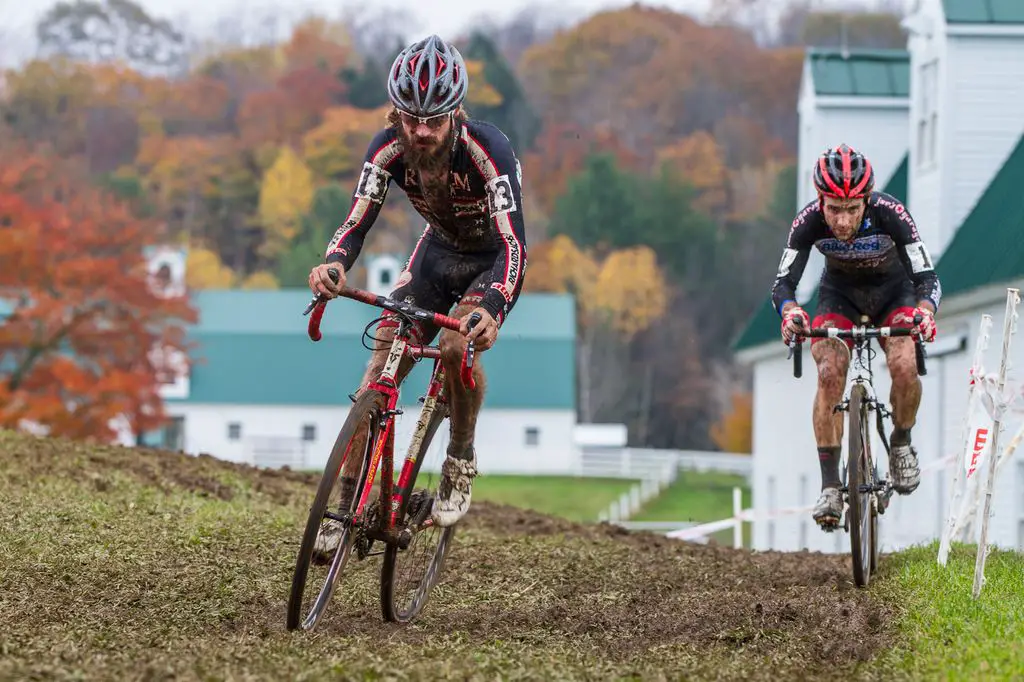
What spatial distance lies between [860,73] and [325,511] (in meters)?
23.5

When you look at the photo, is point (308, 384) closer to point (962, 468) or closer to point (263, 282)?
point (263, 282)

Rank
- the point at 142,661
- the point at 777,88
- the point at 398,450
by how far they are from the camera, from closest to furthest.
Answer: the point at 142,661 < the point at 398,450 < the point at 777,88

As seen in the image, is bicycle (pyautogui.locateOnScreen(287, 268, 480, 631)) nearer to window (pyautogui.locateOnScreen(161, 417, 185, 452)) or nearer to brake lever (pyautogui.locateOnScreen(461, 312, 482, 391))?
brake lever (pyautogui.locateOnScreen(461, 312, 482, 391))

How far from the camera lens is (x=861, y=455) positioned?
9.99 m

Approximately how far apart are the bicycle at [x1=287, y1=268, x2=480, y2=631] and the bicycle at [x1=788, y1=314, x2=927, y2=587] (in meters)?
2.69

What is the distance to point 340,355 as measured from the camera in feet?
231

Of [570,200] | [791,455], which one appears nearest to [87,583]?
[791,455]

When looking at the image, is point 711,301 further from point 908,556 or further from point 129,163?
point 908,556

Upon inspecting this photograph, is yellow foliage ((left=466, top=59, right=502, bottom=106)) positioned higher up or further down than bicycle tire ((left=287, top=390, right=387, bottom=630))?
higher up

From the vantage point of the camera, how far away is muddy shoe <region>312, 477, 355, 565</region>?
7707mm

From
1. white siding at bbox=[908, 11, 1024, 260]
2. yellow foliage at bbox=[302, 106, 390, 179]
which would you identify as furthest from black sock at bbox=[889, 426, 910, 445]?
yellow foliage at bbox=[302, 106, 390, 179]

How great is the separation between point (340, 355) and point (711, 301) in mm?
22951

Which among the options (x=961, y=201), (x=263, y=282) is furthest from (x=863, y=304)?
(x=263, y=282)

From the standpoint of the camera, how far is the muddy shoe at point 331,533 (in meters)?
A: 7.71
